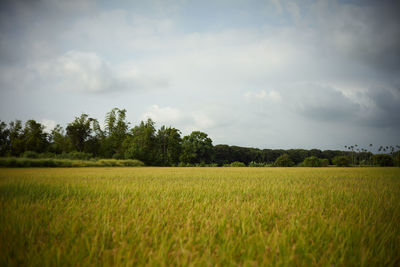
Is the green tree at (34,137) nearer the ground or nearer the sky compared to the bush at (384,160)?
nearer the sky

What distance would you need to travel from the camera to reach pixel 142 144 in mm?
40375

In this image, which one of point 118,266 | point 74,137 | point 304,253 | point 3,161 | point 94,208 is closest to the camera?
point 118,266

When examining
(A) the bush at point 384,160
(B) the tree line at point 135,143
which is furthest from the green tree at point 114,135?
(A) the bush at point 384,160

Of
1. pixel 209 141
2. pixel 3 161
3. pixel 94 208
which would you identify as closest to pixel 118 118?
pixel 209 141

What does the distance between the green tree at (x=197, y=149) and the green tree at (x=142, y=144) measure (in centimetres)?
704

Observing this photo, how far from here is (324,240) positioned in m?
1.34

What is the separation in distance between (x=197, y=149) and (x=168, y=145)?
6825 millimetres

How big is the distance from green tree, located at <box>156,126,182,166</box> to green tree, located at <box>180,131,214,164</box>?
1648 millimetres

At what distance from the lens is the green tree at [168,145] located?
39.7m

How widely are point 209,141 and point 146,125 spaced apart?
15.8 meters

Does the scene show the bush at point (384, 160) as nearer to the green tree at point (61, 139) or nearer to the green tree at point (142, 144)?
the green tree at point (142, 144)

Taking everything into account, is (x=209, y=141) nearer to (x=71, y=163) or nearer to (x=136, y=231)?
(x=71, y=163)

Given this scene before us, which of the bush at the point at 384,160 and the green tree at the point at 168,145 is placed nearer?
the bush at the point at 384,160

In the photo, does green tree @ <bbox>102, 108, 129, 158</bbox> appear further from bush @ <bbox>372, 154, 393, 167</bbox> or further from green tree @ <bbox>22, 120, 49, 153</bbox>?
bush @ <bbox>372, 154, 393, 167</bbox>
